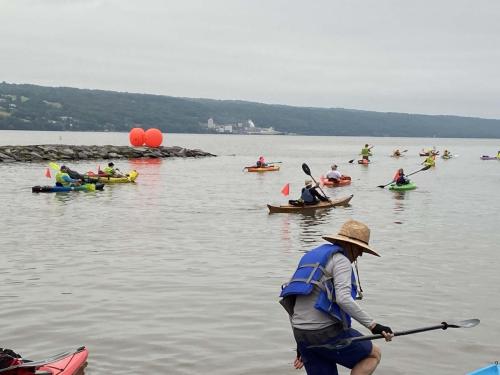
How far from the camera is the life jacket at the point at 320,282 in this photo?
6.11m

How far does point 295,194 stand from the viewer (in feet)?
125

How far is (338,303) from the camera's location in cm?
608

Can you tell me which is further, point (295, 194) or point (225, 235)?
point (295, 194)

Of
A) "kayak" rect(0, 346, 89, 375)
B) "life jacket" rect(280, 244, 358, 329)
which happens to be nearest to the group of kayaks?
"kayak" rect(0, 346, 89, 375)

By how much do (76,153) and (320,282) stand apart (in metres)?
64.5

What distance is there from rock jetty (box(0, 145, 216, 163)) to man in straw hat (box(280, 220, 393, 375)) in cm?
5898

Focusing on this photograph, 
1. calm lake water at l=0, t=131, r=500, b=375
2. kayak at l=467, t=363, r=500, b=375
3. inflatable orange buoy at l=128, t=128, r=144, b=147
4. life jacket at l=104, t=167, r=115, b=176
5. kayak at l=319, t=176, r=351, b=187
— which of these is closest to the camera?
kayak at l=467, t=363, r=500, b=375

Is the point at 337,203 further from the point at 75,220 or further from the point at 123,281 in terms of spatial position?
the point at 123,281

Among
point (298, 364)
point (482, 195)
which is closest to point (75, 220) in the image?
point (298, 364)

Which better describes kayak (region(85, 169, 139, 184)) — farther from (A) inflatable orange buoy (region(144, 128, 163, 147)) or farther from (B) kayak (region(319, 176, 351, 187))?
(A) inflatable orange buoy (region(144, 128, 163, 147))

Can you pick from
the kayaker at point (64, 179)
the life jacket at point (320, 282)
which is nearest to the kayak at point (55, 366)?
the life jacket at point (320, 282)

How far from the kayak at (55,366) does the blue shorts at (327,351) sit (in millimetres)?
3377

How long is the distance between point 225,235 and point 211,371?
1182 cm

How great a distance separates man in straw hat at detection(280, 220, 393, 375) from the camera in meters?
6.09
